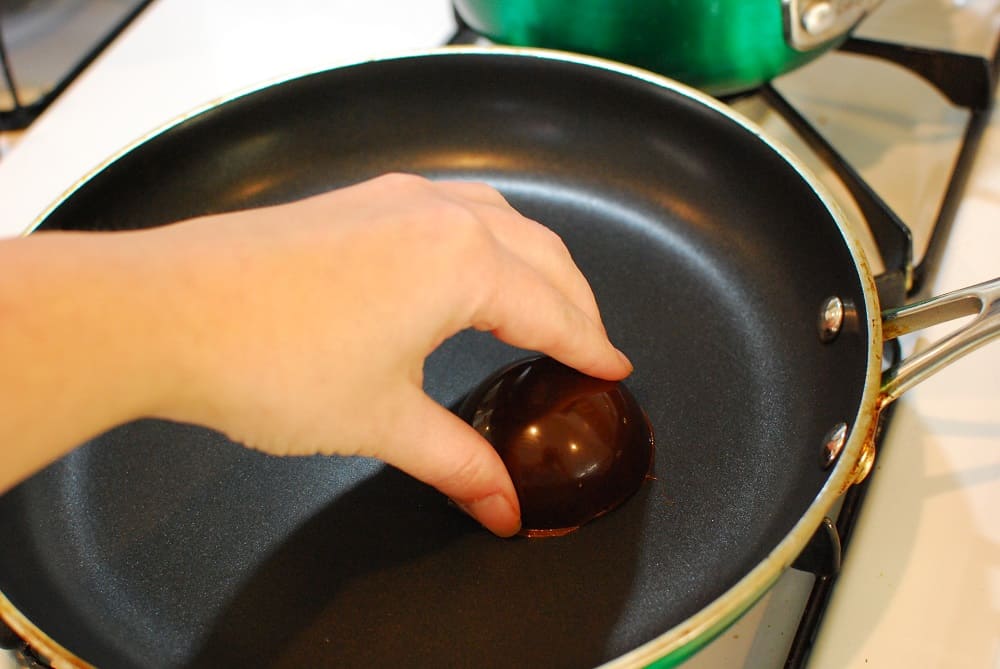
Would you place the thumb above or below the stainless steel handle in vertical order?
below

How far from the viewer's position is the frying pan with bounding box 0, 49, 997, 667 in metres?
0.44

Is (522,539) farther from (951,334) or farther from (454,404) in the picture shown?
(951,334)

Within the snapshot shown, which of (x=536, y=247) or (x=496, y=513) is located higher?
(x=536, y=247)

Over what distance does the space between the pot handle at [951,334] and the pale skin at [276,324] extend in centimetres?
17

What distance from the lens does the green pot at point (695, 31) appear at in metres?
0.60

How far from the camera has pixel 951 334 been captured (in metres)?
0.44

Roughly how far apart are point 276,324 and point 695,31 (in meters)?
0.41

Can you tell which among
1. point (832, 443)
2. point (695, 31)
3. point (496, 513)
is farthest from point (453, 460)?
point (695, 31)

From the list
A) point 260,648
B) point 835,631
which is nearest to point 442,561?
point 260,648

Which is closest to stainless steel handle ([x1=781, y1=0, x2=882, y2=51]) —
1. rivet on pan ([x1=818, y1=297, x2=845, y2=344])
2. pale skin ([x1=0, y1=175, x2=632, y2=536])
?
rivet on pan ([x1=818, y1=297, x2=845, y2=344])

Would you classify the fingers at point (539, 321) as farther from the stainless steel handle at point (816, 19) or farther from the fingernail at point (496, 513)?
the stainless steel handle at point (816, 19)

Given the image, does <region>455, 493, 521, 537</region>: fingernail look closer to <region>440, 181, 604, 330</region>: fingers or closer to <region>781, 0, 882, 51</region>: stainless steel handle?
<region>440, 181, 604, 330</region>: fingers

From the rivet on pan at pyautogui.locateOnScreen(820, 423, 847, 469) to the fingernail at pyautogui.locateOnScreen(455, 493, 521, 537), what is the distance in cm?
16

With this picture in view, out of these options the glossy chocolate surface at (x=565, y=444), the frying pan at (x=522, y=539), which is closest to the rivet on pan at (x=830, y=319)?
the frying pan at (x=522, y=539)
